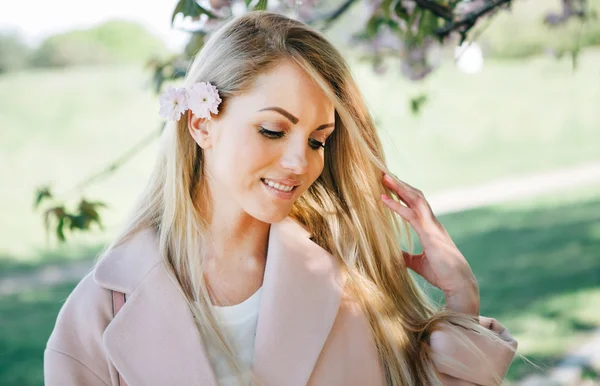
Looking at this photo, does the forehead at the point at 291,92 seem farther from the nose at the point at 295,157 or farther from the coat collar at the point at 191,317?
the coat collar at the point at 191,317

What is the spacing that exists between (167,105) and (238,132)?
243mm

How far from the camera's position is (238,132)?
216 centimetres

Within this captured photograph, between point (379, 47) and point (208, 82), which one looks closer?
point (208, 82)

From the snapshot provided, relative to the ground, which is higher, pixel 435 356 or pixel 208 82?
pixel 208 82

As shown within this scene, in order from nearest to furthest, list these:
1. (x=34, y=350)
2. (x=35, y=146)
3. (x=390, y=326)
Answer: (x=390, y=326) → (x=34, y=350) → (x=35, y=146)

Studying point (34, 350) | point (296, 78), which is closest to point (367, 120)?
point (296, 78)

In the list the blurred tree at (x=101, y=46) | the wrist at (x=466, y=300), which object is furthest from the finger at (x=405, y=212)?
the blurred tree at (x=101, y=46)

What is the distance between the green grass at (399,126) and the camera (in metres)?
12.1

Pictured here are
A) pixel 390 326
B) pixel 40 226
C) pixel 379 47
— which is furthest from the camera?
pixel 40 226

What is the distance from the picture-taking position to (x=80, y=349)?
2.14 metres

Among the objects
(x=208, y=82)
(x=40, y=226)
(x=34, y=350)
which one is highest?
(x=208, y=82)

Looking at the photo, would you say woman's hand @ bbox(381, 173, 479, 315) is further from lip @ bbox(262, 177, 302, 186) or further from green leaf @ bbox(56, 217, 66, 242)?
green leaf @ bbox(56, 217, 66, 242)

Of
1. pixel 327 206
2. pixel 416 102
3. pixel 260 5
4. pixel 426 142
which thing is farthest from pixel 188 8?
pixel 426 142

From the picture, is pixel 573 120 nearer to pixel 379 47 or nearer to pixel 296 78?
pixel 379 47
